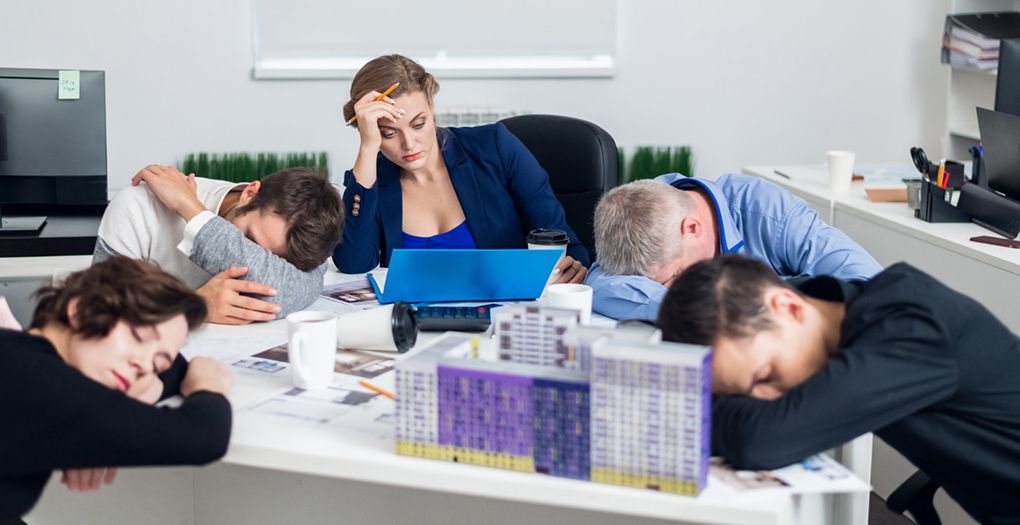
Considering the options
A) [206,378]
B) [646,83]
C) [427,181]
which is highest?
[646,83]

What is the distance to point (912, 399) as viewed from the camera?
1240 millimetres

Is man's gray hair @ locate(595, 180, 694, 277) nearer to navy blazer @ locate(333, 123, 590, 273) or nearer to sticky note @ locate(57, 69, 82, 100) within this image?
navy blazer @ locate(333, 123, 590, 273)

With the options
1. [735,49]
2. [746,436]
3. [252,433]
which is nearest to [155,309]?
[252,433]

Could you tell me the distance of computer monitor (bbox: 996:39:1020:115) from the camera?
3012 millimetres

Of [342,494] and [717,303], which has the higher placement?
[717,303]

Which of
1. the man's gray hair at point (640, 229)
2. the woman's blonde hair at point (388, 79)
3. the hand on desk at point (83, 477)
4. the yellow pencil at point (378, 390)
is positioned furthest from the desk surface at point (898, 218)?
the hand on desk at point (83, 477)

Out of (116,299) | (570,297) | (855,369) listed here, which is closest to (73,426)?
(116,299)

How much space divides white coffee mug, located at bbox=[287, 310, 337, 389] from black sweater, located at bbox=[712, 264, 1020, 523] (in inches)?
22.3

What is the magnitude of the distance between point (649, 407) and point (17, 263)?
7.58 feet

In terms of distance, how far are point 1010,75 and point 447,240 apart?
1.77 metres

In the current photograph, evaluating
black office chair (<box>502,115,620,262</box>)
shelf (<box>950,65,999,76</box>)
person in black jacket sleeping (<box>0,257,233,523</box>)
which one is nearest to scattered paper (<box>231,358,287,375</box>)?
person in black jacket sleeping (<box>0,257,233,523</box>)

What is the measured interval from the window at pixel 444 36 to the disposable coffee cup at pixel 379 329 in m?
2.77

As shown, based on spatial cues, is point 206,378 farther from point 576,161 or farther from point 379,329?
point 576,161

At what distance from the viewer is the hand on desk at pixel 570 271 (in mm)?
2217
